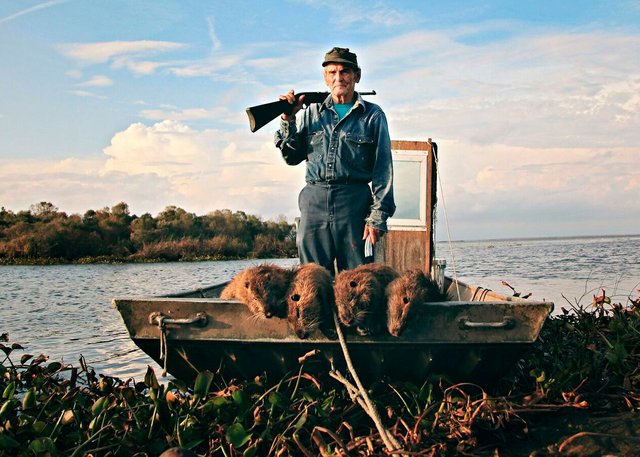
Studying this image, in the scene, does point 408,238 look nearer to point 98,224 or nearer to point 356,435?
point 356,435

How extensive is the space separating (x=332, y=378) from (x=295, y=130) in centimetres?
222

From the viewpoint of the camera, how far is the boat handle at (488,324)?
12.7 feet

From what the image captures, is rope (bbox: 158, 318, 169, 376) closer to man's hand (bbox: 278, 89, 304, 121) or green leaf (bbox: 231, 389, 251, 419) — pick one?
green leaf (bbox: 231, 389, 251, 419)

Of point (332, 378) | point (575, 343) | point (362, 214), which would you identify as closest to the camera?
point (332, 378)

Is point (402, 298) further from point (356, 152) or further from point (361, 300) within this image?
point (356, 152)

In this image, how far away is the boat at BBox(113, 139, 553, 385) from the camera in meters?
3.89

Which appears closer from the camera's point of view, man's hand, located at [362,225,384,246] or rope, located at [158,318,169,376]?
rope, located at [158,318,169,376]

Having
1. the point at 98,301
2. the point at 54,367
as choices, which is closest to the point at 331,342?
the point at 54,367

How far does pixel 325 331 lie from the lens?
386 centimetres

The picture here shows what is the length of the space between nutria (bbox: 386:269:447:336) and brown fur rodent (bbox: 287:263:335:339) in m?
0.38

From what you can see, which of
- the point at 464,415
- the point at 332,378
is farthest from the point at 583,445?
the point at 332,378

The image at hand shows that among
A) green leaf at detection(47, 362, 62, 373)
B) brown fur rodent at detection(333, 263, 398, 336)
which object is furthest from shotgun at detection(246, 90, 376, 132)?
green leaf at detection(47, 362, 62, 373)

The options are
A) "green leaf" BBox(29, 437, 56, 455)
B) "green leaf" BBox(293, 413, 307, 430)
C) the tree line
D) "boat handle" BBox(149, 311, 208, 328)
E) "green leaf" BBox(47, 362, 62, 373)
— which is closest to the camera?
"green leaf" BBox(29, 437, 56, 455)

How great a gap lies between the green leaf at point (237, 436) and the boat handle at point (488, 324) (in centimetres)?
154
